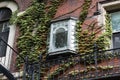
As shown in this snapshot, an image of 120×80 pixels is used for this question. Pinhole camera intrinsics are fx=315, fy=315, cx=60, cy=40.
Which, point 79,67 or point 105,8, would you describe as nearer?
point 79,67

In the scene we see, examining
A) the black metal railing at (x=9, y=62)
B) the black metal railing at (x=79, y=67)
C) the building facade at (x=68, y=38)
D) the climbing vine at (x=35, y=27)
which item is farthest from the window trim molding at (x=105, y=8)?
the black metal railing at (x=9, y=62)

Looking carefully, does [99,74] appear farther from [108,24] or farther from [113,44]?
[108,24]

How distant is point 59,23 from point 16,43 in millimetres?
1735

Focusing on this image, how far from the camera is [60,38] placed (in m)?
10.4

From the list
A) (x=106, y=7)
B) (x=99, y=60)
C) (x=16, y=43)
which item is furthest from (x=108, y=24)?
(x=16, y=43)

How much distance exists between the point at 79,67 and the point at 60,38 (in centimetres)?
135

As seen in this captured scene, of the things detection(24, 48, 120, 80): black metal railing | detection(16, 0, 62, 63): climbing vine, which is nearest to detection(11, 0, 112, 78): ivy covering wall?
detection(16, 0, 62, 63): climbing vine

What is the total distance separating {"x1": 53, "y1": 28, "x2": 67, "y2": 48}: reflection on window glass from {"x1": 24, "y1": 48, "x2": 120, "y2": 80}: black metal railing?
23.9 inches

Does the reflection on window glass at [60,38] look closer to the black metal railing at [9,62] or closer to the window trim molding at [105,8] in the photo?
the window trim molding at [105,8]

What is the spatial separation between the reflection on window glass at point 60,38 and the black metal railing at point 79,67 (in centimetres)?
61

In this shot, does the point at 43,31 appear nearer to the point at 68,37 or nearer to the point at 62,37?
the point at 62,37

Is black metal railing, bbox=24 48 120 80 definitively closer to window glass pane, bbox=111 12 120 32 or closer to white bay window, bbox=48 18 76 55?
white bay window, bbox=48 18 76 55

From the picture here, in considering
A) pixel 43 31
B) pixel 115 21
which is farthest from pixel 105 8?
pixel 43 31

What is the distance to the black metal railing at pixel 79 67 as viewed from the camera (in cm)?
902
